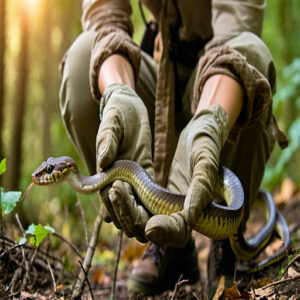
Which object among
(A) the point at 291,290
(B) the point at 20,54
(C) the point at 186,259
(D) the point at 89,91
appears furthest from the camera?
(B) the point at 20,54

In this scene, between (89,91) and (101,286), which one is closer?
(89,91)

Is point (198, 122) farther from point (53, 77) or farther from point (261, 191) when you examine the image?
point (53, 77)

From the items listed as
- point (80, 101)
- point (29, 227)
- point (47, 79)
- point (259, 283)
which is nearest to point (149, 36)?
point (80, 101)

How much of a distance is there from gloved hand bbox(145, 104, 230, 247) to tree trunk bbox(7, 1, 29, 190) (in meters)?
4.98

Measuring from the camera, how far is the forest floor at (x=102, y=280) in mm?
1760

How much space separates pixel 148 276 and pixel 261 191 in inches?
61.1

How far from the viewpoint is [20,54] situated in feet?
25.2

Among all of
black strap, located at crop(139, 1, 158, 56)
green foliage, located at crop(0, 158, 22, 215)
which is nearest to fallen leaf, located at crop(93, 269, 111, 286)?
green foliage, located at crop(0, 158, 22, 215)

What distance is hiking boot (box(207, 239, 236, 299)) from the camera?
2674 mm

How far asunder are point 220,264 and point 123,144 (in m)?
1.18

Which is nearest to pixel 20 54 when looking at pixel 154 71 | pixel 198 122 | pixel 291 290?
pixel 154 71

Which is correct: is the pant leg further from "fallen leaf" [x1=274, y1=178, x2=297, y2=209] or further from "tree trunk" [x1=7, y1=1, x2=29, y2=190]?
"tree trunk" [x1=7, y1=1, x2=29, y2=190]

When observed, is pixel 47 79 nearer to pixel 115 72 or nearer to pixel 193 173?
pixel 115 72

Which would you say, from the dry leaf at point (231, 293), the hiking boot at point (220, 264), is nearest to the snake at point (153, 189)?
the dry leaf at point (231, 293)
